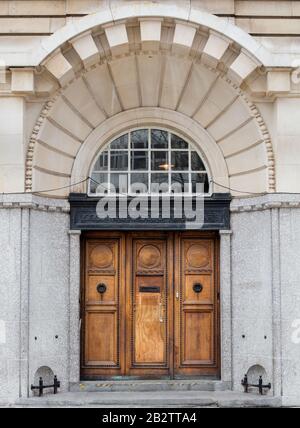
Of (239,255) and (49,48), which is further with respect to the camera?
(239,255)

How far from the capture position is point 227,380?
14547 millimetres

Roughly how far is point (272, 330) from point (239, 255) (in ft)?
4.90

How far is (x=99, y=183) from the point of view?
15172 mm

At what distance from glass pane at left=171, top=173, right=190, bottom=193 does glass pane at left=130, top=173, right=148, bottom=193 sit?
0.49m

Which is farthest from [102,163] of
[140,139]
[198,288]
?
[198,288]

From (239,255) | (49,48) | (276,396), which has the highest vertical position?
(49,48)

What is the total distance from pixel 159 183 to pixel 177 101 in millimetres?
1494

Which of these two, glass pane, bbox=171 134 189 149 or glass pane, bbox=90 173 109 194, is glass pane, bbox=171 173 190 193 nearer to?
glass pane, bbox=171 134 189 149

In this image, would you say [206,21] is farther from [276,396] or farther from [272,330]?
[276,396]

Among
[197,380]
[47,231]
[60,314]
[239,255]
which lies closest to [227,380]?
[197,380]

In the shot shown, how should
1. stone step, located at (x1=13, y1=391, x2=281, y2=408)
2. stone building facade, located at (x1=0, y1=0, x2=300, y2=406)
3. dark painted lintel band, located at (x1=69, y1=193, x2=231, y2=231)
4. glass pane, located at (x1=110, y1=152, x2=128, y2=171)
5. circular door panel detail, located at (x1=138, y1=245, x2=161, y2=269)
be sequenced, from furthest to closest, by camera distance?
glass pane, located at (x1=110, y1=152, x2=128, y2=171)
circular door panel detail, located at (x1=138, y1=245, x2=161, y2=269)
dark painted lintel band, located at (x1=69, y1=193, x2=231, y2=231)
stone building facade, located at (x1=0, y1=0, x2=300, y2=406)
stone step, located at (x1=13, y1=391, x2=281, y2=408)

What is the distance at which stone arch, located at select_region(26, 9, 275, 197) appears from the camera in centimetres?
1390

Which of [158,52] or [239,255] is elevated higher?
[158,52]

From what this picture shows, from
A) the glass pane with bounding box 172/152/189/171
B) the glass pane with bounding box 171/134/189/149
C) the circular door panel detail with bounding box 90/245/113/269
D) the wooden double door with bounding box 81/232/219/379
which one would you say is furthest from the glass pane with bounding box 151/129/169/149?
the circular door panel detail with bounding box 90/245/113/269
